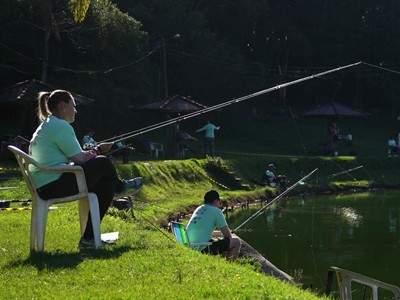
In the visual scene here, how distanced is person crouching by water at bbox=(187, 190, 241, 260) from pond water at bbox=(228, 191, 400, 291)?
7.24 ft

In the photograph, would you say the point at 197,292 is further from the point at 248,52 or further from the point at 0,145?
the point at 248,52

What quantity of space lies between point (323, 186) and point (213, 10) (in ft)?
65.1

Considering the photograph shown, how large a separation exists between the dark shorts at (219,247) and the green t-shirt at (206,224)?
25cm

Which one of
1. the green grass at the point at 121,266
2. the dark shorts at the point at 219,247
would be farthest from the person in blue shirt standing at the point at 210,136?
the dark shorts at the point at 219,247

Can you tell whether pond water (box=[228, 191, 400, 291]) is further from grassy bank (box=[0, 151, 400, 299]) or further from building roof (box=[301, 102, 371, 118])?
building roof (box=[301, 102, 371, 118])

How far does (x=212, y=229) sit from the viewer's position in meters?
8.97

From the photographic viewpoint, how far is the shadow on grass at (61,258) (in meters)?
6.20

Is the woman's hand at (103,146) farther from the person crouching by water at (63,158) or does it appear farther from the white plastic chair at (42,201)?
the white plastic chair at (42,201)

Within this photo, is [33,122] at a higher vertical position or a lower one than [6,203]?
higher

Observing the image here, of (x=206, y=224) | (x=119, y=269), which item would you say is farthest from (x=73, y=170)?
(x=206, y=224)

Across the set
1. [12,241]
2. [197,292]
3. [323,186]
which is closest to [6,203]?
[12,241]

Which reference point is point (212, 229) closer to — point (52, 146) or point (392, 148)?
point (52, 146)

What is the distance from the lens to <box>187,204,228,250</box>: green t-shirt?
29.3ft

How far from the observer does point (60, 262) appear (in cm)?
630
